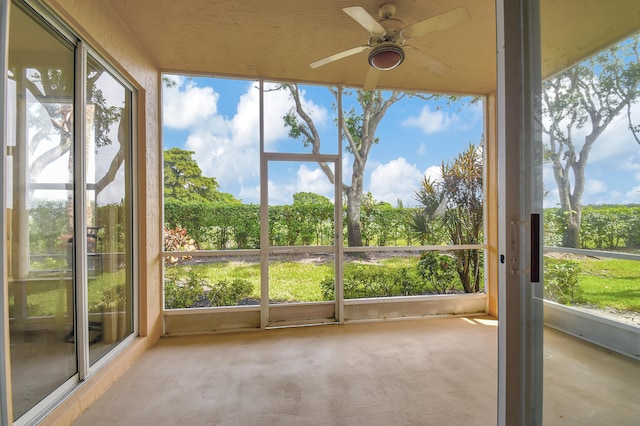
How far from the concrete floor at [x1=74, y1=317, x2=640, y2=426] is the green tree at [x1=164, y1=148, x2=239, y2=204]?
5.09 feet

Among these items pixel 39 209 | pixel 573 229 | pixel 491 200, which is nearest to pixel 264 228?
pixel 39 209

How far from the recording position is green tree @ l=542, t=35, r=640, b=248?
85 centimetres

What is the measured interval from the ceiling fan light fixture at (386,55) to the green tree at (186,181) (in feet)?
6.89

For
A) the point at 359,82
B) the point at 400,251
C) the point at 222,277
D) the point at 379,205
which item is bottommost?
the point at 222,277

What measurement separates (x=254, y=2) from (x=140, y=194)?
200 cm

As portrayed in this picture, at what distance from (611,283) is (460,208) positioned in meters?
3.10

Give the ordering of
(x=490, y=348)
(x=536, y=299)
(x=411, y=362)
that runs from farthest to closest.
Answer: (x=490, y=348) → (x=411, y=362) → (x=536, y=299)

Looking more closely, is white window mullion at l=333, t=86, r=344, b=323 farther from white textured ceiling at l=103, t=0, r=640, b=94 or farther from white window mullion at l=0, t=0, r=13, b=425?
white window mullion at l=0, t=0, r=13, b=425

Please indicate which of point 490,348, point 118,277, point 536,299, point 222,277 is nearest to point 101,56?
point 118,277

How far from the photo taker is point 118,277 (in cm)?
247

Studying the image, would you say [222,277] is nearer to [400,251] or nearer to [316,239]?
[316,239]

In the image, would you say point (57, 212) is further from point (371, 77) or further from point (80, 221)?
point (371, 77)

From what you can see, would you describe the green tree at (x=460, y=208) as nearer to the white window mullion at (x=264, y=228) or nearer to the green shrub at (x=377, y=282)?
the green shrub at (x=377, y=282)

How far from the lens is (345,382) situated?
2.14 m
